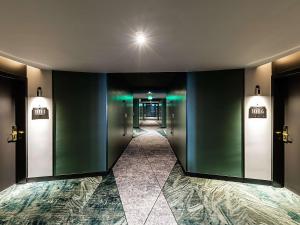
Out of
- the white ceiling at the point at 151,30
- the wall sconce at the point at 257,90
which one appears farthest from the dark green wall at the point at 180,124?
the white ceiling at the point at 151,30

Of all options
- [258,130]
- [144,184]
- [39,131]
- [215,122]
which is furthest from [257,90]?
[39,131]

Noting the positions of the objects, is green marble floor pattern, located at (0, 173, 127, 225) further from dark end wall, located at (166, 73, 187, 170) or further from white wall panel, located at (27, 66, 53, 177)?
dark end wall, located at (166, 73, 187, 170)

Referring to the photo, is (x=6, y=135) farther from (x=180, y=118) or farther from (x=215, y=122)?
(x=215, y=122)

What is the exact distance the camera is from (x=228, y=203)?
10.2 feet

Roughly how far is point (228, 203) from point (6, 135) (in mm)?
4385

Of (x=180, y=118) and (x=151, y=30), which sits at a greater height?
(x=151, y=30)

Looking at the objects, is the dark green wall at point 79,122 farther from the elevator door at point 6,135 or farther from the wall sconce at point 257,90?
the wall sconce at point 257,90

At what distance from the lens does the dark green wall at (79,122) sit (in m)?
4.21

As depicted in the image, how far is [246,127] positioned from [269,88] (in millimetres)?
927

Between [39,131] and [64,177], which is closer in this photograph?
[39,131]

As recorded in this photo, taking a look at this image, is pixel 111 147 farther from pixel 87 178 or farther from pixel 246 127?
pixel 246 127

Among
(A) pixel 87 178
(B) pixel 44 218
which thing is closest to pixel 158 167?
(A) pixel 87 178

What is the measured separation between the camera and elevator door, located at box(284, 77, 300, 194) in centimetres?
341

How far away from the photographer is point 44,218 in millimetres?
2662
